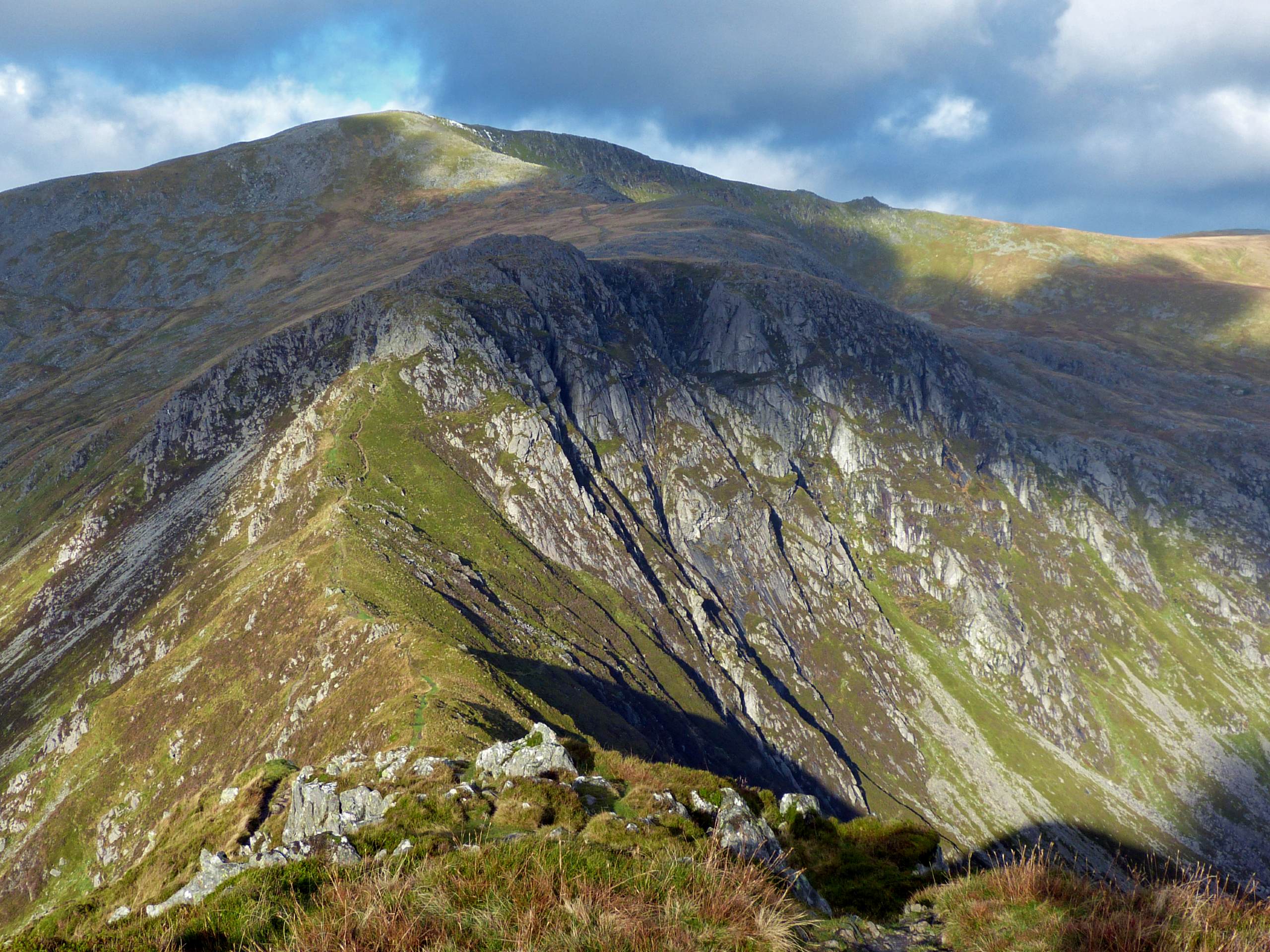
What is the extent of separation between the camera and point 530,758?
23688 mm

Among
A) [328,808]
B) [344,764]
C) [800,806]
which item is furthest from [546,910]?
[344,764]

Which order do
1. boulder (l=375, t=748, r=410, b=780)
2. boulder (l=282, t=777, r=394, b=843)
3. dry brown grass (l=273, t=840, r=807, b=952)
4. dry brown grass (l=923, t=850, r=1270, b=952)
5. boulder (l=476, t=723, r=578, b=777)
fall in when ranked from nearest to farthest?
dry brown grass (l=273, t=840, r=807, b=952) < dry brown grass (l=923, t=850, r=1270, b=952) < boulder (l=476, t=723, r=578, b=777) < boulder (l=282, t=777, r=394, b=843) < boulder (l=375, t=748, r=410, b=780)

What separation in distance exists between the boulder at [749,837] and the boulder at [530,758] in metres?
5.50

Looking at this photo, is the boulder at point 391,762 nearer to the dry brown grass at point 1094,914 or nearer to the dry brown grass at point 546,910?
the dry brown grass at point 546,910

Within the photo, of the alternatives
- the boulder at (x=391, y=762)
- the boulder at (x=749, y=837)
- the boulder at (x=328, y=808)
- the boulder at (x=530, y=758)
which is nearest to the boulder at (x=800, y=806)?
the boulder at (x=749, y=837)

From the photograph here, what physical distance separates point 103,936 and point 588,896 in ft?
21.3

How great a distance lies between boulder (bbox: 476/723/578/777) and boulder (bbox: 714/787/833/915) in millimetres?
5498

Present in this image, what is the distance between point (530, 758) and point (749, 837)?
876cm

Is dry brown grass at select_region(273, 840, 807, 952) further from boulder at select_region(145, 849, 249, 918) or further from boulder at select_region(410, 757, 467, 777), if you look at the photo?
boulder at select_region(410, 757, 467, 777)

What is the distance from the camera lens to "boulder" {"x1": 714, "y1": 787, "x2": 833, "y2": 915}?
563 inches

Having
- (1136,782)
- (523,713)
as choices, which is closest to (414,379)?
(523,713)

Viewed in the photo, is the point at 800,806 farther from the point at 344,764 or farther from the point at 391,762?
the point at 344,764

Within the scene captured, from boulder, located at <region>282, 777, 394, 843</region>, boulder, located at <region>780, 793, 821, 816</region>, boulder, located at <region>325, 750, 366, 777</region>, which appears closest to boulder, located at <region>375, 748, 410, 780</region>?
boulder, located at <region>325, 750, 366, 777</region>

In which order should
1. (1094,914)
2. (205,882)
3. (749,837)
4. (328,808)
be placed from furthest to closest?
(328,808), (749,837), (205,882), (1094,914)
